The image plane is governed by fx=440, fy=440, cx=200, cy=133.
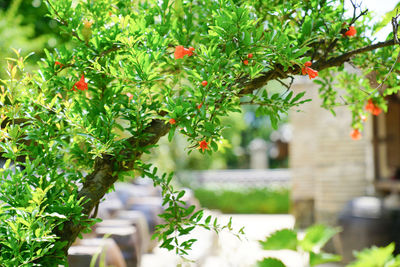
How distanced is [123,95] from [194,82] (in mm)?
A: 310

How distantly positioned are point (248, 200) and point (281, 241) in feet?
50.9

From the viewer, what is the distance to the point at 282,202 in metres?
15.7

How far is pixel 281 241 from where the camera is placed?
0.83 metres

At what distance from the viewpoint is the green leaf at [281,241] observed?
2.66 feet

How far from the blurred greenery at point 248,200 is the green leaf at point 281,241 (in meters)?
15.1

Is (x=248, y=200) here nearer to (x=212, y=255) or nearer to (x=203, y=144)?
(x=212, y=255)

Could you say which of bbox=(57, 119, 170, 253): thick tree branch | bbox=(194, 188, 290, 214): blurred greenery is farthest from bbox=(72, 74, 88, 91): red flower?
bbox=(194, 188, 290, 214): blurred greenery

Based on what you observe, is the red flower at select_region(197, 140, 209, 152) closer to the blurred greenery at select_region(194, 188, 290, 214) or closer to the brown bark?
the brown bark

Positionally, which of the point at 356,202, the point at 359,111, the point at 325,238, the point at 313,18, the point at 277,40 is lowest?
the point at 356,202

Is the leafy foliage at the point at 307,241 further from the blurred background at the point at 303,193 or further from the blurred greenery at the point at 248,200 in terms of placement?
the blurred greenery at the point at 248,200

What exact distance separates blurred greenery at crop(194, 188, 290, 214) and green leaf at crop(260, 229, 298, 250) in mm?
15134

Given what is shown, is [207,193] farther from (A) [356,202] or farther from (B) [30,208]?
(B) [30,208]

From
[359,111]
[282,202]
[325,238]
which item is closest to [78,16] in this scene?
[325,238]

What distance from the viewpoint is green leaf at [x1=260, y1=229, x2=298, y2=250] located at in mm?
811
